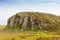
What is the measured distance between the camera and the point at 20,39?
627 feet

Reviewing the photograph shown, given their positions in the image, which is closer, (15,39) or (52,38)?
(52,38)

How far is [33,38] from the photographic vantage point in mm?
185375

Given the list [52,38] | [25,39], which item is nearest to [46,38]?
[52,38]

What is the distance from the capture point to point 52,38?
179875mm

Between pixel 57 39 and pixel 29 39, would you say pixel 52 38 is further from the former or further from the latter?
pixel 29 39

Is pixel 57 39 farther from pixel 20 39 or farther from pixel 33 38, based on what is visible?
pixel 20 39

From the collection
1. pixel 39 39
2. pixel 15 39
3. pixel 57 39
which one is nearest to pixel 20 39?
pixel 15 39

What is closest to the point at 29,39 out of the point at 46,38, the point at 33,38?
the point at 33,38

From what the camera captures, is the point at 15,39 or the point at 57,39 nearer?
the point at 57,39

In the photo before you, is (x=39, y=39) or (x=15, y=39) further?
(x=15, y=39)

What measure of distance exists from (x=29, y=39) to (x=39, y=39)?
9.90 m

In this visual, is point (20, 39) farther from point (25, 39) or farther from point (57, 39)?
point (57, 39)

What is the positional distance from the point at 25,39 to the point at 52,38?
26.1 metres

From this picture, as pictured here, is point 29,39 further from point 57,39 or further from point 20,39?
point 57,39
